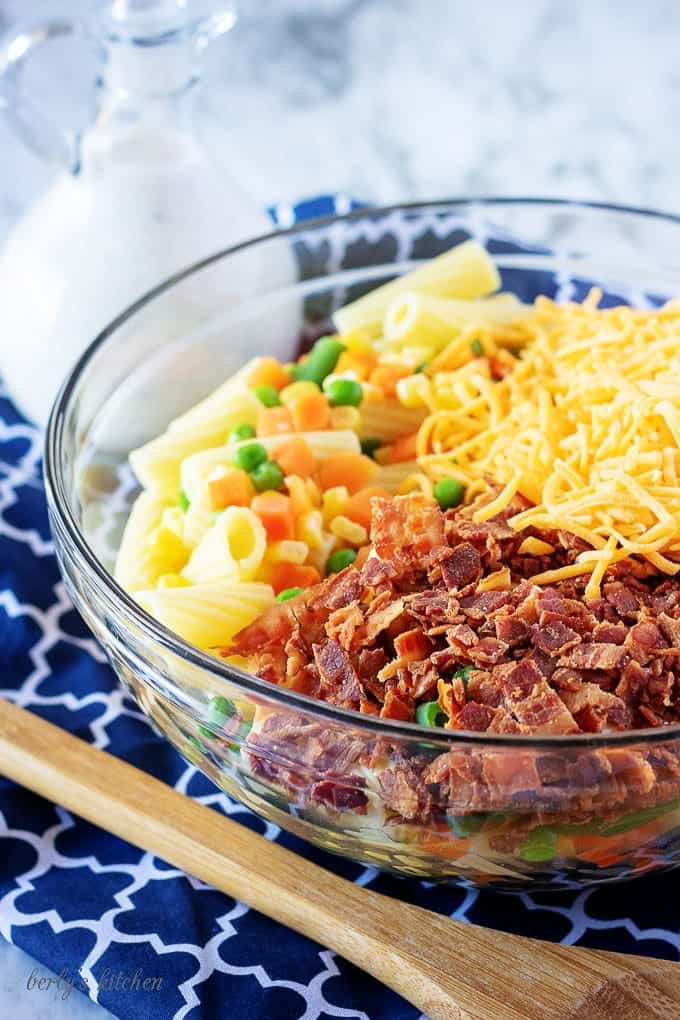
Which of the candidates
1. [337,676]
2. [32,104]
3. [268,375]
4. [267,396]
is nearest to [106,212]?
[32,104]

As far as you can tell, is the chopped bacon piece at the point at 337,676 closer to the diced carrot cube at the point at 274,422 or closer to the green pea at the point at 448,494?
the green pea at the point at 448,494

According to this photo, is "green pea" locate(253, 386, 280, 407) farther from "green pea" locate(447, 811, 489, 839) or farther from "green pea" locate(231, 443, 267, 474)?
"green pea" locate(447, 811, 489, 839)

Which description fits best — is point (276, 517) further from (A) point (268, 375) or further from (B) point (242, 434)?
(A) point (268, 375)

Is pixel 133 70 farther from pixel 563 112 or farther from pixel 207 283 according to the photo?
pixel 563 112

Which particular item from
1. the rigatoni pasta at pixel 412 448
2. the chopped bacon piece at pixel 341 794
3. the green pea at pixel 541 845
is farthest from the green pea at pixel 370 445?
the green pea at pixel 541 845

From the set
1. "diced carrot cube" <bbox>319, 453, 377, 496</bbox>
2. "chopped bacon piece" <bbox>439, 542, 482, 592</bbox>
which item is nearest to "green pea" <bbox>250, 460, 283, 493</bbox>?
"diced carrot cube" <bbox>319, 453, 377, 496</bbox>
